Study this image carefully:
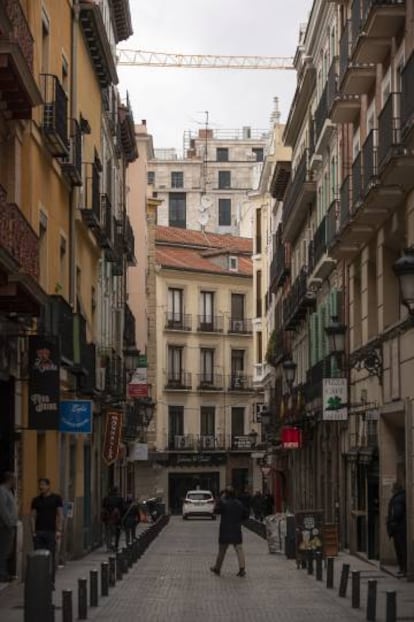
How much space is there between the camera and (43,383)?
24.7 meters

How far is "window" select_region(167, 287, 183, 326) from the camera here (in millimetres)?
94000

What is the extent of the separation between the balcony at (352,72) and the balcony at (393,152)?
141 inches

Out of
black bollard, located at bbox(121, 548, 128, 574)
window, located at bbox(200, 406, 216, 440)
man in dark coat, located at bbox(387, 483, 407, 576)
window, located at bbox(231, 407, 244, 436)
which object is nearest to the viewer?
man in dark coat, located at bbox(387, 483, 407, 576)

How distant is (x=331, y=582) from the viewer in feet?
82.1

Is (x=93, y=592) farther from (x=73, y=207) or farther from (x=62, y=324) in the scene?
(x=73, y=207)

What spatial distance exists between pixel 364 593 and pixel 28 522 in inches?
231

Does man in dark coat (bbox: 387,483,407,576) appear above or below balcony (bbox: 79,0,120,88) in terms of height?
below

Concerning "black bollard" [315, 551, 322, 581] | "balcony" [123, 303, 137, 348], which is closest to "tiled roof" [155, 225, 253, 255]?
"balcony" [123, 303, 137, 348]

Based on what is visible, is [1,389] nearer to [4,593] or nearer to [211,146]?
[4,593]

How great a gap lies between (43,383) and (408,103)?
23.5ft

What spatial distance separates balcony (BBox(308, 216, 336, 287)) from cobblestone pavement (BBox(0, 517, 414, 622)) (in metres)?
8.16

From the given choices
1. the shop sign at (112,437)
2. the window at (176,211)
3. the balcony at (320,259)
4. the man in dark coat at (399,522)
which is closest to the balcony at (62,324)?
the man in dark coat at (399,522)

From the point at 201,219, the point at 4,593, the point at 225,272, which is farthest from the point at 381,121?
the point at 201,219

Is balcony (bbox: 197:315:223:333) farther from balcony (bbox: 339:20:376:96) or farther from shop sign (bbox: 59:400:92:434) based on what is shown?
shop sign (bbox: 59:400:92:434)
